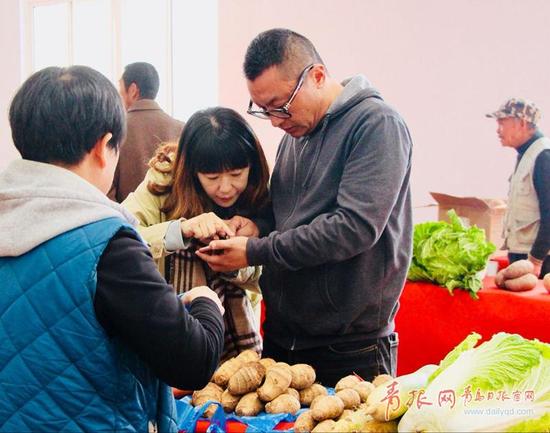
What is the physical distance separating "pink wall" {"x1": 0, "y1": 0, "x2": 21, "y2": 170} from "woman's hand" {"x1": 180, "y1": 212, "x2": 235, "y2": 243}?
22.1 ft

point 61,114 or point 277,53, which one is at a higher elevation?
point 277,53

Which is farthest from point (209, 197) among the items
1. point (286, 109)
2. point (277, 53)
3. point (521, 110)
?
point (521, 110)

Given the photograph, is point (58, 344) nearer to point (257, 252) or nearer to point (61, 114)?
point (61, 114)

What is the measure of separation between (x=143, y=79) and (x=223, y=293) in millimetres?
2399

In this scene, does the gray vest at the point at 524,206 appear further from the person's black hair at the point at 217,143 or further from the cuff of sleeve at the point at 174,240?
the cuff of sleeve at the point at 174,240

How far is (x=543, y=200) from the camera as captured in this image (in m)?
4.14

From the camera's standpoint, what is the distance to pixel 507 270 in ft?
10.7

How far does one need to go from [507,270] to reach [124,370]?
8.20ft

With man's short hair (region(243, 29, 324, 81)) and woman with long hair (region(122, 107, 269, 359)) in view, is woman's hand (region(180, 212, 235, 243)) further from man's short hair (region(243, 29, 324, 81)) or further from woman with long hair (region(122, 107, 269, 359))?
man's short hair (region(243, 29, 324, 81))

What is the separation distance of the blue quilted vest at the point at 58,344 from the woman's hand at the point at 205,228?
0.74 meters

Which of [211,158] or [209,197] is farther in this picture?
[209,197]

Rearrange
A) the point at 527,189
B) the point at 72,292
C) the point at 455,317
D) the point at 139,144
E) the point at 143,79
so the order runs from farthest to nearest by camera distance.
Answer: the point at 527,189 < the point at 143,79 < the point at 139,144 < the point at 455,317 < the point at 72,292

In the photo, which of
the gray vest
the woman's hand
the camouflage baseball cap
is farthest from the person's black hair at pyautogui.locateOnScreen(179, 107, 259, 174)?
the camouflage baseball cap

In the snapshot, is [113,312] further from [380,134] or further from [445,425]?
[380,134]
